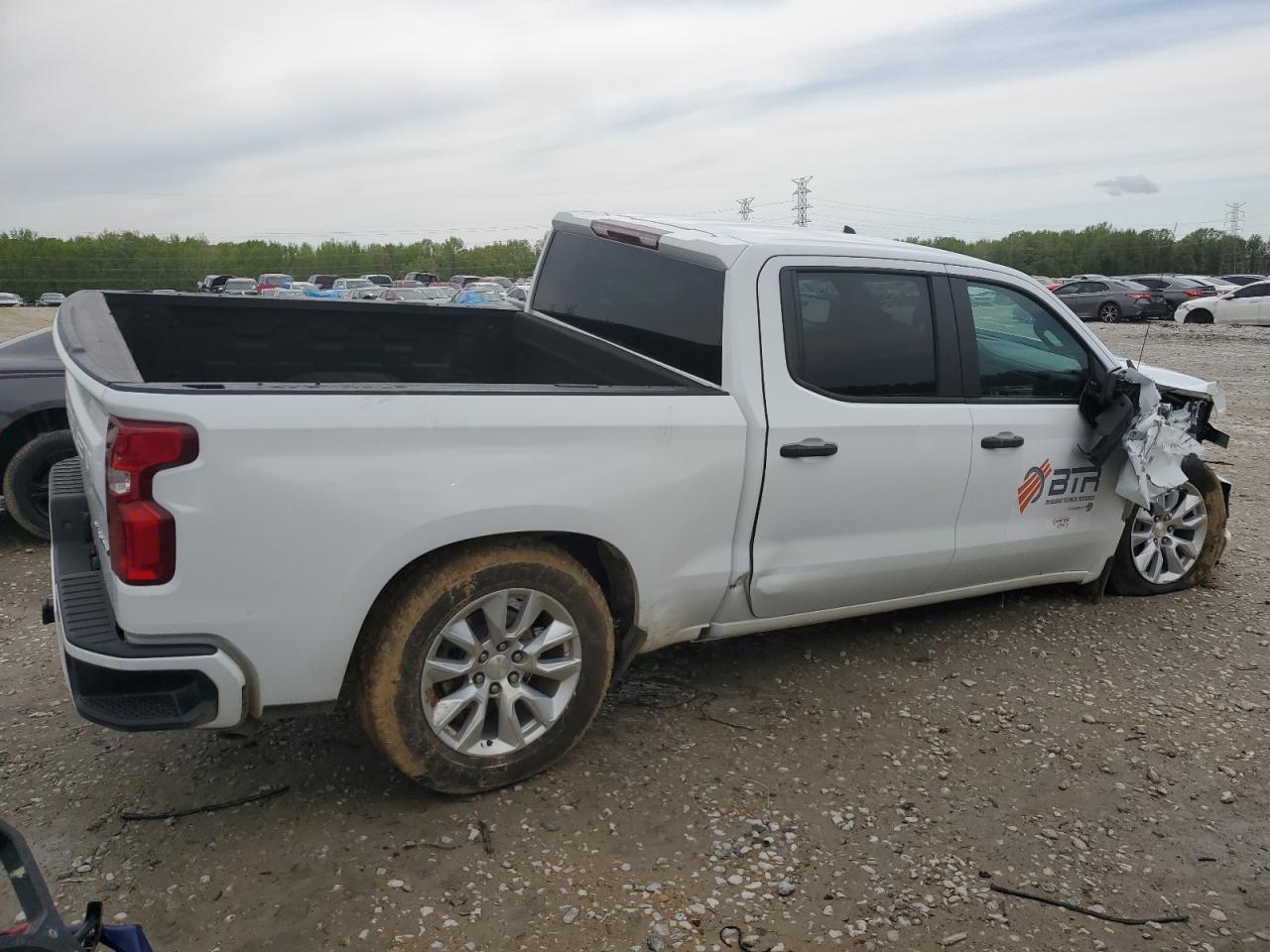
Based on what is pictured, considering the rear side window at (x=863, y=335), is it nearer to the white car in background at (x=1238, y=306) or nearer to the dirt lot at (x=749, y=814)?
the dirt lot at (x=749, y=814)

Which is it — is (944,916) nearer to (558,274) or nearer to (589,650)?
(589,650)

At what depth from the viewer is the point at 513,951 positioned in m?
2.56

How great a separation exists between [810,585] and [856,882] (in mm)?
1163

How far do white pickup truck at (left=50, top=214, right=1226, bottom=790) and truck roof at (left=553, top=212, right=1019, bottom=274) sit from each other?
0.8 inches

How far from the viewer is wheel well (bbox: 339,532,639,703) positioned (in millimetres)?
2973

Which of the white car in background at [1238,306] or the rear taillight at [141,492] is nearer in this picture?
the rear taillight at [141,492]

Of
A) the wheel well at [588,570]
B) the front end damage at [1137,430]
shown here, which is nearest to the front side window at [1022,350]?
the front end damage at [1137,430]

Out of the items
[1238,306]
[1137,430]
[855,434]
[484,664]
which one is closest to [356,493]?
[484,664]

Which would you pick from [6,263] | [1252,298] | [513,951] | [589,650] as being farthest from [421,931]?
[6,263]

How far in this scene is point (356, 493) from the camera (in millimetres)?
2752

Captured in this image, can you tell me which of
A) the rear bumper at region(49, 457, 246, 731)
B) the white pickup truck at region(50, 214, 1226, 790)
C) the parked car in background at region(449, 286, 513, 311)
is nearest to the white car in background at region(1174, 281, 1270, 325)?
the parked car in background at region(449, 286, 513, 311)

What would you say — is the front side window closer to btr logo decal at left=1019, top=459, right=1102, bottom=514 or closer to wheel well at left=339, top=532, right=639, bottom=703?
btr logo decal at left=1019, top=459, right=1102, bottom=514

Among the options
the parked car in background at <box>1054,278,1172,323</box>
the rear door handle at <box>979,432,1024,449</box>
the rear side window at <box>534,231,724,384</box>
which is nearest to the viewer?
the rear side window at <box>534,231,724,384</box>

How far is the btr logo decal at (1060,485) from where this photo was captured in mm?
4277
